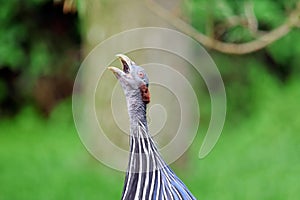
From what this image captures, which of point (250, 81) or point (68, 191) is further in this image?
point (250, 81)

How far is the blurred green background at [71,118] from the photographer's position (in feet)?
19.1

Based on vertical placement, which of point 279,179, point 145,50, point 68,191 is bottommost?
point 68,191

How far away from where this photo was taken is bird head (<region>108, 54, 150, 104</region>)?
86.4 inches

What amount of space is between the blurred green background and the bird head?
1.84 m

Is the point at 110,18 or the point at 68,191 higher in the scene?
the point at 110,18

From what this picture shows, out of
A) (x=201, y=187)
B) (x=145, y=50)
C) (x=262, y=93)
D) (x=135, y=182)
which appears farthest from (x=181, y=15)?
(x=135, y=182)

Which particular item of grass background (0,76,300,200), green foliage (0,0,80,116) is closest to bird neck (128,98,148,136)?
grass background (0,76,300,200)

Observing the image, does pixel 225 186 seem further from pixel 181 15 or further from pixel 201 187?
pixel 181 15

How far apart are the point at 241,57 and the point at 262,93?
2.43ft

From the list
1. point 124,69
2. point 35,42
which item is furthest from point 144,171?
point 35,42

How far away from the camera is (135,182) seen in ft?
7.64

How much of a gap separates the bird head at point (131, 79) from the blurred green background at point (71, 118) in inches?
72.6

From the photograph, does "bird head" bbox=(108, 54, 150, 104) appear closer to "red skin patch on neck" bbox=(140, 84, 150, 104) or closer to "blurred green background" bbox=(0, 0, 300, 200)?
"red skin patch on neck" bbox=(140, 84, 150, 104)

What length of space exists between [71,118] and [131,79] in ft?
21.5
